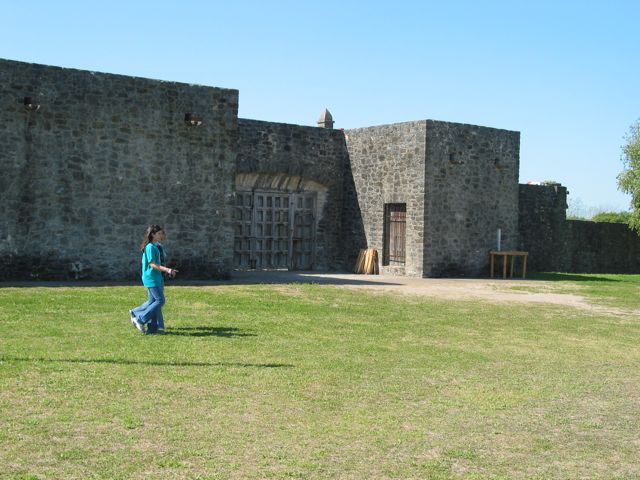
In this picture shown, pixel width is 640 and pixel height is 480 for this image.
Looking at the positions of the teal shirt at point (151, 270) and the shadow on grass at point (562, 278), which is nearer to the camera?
the teal shirt at point (151, 270)

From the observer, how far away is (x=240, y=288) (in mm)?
16031

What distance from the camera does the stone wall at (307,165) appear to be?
21547 millimetres

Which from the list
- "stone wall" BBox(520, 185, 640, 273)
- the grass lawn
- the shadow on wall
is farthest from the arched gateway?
the grass lawn

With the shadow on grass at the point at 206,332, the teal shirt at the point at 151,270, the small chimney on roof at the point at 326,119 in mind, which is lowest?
the shadow on grass at the point at 206,332

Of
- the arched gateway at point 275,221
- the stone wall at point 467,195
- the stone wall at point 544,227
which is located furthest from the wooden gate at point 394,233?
the stone wall at point 544,227

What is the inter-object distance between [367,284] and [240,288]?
11.9 ft

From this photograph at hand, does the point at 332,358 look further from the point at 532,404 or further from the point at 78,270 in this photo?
the point at 78,270

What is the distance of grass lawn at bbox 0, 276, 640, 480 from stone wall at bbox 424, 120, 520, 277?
9489mm

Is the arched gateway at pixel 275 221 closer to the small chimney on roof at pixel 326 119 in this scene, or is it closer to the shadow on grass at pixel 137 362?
the small chimney on roof at pixel 326 119

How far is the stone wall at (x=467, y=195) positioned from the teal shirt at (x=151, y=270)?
1209 cm

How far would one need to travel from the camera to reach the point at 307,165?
22562 millimetres

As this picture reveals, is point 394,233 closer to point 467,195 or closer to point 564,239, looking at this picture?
point 467,195

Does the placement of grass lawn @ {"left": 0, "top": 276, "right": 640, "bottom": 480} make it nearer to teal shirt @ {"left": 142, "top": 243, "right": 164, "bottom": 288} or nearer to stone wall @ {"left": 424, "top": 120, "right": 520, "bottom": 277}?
teal shirt @ {"left": 142, "top": 243, "right": 164, "bottom": 288}

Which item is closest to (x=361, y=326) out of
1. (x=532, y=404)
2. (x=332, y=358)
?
(x=332, y=358)
